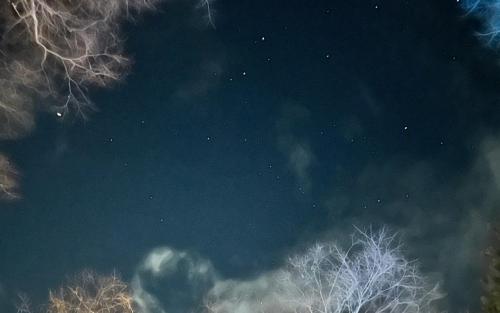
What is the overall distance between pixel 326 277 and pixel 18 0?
1267 cm

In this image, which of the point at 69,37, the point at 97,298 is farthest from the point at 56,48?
the point at 97,298

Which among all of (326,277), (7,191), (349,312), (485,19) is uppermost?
(485,19)

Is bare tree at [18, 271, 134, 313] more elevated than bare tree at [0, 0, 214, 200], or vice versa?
bare tree at [0, 0, 214, 200]

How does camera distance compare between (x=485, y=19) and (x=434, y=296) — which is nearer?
(x=485, y=19)

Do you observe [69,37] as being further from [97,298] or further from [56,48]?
[97,298]

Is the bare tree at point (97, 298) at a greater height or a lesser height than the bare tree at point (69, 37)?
lesser

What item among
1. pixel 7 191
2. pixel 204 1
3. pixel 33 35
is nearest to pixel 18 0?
pixel 33 35

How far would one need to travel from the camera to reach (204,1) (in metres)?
13.6

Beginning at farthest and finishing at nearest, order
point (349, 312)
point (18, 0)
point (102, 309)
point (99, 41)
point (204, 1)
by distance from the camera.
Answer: point (102, 309), point (349, 312), point (204, 1), point (99, 41), point (18, 0)

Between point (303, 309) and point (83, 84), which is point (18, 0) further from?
point (303, 309)

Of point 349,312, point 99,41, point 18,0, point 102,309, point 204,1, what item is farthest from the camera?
point 102,309

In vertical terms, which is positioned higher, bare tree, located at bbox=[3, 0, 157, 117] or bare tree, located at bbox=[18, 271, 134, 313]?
bare tree, located at bbox=[3, 0, 157, 117]

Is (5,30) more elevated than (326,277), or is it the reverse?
(5,30)

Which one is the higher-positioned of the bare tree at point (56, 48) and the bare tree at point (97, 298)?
the bare tree at point (56, 48)
